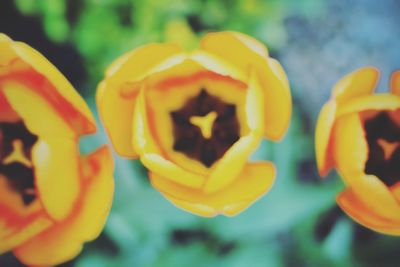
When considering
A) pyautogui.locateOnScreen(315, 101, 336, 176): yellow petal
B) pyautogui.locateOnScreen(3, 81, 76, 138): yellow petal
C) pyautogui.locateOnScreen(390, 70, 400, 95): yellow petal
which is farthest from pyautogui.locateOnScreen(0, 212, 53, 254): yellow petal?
pyautogui.locateOnScreen(390, 70, 400, 95): yellow petal

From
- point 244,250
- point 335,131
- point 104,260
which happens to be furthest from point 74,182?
point 335,131

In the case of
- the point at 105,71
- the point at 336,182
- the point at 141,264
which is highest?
the point at 105,71

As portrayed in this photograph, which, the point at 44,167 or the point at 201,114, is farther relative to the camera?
the point at 201,114

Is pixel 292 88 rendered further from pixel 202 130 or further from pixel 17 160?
pixel 17 160

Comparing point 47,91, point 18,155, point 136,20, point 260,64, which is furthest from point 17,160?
point 260,64

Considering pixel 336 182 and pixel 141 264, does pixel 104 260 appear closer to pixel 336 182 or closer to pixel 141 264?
pixel 141 264

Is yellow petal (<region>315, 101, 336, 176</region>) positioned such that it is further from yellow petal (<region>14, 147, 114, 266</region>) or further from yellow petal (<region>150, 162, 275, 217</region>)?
yellow petal (<region>14, 147, 114, 266</region>)
